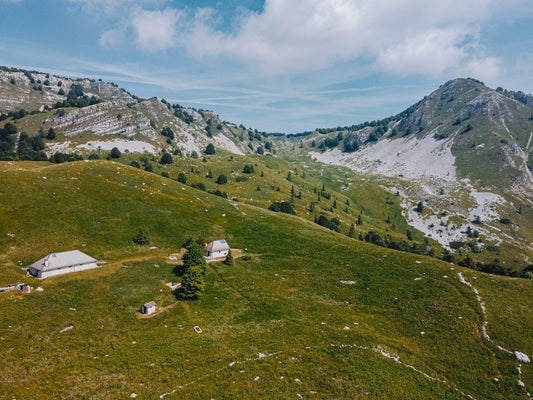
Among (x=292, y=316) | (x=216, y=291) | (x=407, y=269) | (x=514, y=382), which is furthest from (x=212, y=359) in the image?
(x=407, y=269)

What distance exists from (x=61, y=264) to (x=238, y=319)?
112ft

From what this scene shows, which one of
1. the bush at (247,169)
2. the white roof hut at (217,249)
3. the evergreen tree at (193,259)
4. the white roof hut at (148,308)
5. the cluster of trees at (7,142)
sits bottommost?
the white roof hut at (148,308)

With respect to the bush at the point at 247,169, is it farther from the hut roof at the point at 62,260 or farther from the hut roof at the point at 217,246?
the hut roof at the point at 62,260

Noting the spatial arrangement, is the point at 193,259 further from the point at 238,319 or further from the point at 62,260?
the point at 62,260

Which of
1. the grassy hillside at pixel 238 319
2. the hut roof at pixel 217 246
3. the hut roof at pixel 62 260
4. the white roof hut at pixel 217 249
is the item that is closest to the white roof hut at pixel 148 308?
the grassy hillside at pixel 238 319

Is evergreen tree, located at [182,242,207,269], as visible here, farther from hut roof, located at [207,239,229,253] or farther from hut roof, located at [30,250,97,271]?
hut roof, located at [30,250,97,271]

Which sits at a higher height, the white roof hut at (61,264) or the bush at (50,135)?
the bush at (50,135)

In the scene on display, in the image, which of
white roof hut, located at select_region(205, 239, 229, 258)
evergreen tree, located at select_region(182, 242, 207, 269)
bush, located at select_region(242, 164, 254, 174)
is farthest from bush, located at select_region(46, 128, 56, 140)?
evergreen tree, located at select_region(182, 242, 207, 269)

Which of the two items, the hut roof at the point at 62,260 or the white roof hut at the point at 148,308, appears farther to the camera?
the hut roof at the point at 62,260

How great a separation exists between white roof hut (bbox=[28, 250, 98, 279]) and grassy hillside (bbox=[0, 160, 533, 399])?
1.90m

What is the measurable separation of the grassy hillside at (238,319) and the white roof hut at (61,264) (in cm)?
190

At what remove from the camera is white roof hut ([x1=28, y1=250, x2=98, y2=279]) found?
45.3 metres

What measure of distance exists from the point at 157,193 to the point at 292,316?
199 feet

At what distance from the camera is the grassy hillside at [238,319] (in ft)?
95.0
